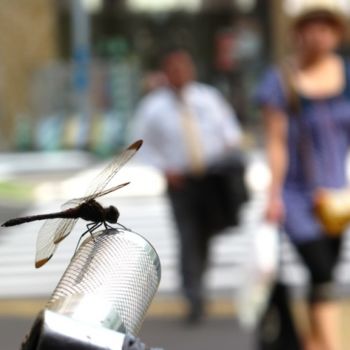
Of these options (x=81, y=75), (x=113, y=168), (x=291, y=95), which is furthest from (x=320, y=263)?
(x=81, y=75)

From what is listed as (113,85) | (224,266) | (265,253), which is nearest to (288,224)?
(265,253)

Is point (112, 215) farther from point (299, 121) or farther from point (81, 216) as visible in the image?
point (299, 121)

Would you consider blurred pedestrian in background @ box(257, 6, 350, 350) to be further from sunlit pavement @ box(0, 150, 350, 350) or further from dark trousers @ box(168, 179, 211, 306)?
dark trousers @ box(168, 179, 211, 306)

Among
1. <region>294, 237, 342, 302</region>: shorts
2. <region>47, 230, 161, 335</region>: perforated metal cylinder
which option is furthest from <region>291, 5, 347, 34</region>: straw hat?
<region>47, 230, 161, 335</region>: perforated metal cylinder

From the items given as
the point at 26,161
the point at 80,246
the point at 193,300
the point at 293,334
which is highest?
Result: the point at 80,246

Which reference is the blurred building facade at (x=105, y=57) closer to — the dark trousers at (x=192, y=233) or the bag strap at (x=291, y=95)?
the dark trousers at (x=192, y=233)

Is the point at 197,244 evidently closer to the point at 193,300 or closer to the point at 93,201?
the point at 193,300
